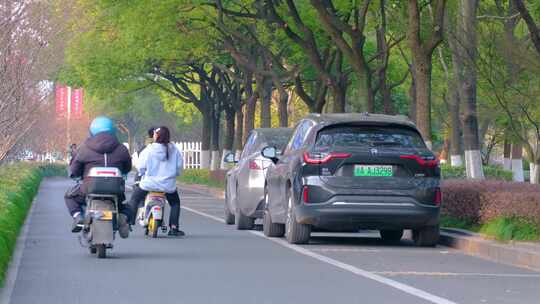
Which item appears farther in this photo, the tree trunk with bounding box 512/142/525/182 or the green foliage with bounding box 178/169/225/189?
the tree trunk with bounding box 512/142/525/182

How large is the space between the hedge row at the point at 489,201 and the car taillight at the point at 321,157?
2233 mm

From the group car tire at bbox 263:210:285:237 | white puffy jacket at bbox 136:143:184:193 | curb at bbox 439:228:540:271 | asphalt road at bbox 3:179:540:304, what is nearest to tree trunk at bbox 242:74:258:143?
car tire at bbox 263:210:285:237

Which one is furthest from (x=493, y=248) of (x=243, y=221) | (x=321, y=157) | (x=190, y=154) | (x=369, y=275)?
(x=190, y=154)

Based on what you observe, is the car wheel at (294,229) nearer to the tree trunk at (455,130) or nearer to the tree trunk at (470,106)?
the tree trunk at (470,106)

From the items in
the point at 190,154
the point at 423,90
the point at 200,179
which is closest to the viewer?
the point at 423,90

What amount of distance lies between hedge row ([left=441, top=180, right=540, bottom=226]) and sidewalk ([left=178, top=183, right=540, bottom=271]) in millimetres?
391

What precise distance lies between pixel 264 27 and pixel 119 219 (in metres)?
26.8

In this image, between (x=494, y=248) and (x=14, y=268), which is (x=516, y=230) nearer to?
(x=494, y=248)

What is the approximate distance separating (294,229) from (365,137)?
162cm

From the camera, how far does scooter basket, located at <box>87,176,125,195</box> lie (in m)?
16.1

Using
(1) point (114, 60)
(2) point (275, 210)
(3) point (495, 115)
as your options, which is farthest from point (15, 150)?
(2) point (275, 210)

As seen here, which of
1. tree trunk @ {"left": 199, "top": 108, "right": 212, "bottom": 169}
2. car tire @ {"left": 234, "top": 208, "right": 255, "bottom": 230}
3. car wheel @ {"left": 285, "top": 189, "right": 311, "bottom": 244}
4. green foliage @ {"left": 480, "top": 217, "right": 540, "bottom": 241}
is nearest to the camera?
green foliage @ {"left": 480, "top": 217, "right": 540, "bottom": 241}

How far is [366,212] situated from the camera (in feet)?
59.6

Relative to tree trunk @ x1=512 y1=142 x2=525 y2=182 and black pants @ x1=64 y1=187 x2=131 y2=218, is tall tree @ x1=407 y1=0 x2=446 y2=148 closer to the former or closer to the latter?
black pants @ x1=64 y1=187 x2=131 y2=218
